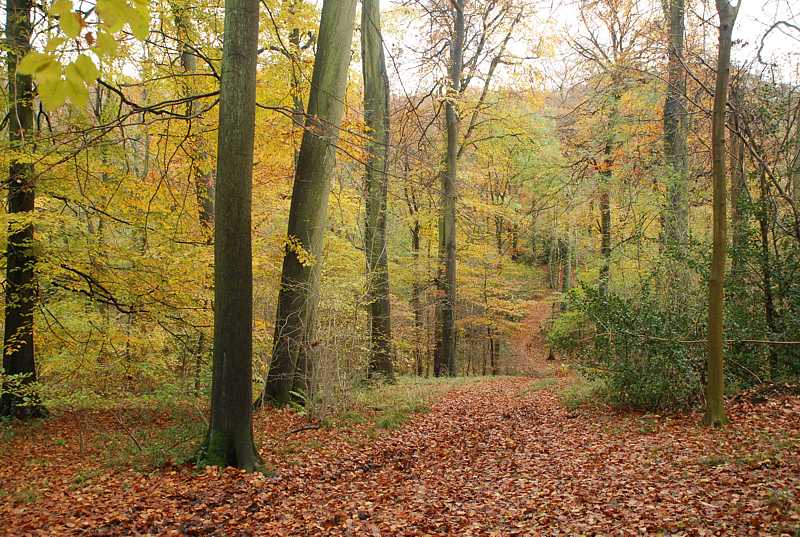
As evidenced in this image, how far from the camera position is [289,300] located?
8281 mm

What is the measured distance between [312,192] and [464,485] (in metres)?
5.18

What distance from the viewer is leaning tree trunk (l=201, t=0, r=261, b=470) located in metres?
5.32

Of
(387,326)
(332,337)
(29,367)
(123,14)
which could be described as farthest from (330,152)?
(123,14)

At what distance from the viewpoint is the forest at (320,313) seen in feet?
15.1

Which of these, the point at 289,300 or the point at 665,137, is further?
the point at 665,137

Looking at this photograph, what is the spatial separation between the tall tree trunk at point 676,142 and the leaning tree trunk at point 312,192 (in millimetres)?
5401

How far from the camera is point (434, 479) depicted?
5723 mm

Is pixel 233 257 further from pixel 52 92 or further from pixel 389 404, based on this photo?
pixel 389 404

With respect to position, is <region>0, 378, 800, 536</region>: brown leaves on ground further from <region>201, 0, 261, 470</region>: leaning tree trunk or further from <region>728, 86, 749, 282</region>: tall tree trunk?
<region>728, 86, 749, 282</region>: tall tree trunk

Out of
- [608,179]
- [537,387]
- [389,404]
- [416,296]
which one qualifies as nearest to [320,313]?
[389,404]

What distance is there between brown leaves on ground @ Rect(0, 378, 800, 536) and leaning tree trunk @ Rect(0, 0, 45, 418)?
72.5 inches

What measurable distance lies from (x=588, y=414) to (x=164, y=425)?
262 inches

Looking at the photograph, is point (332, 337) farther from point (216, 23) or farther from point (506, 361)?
point (506, 361)

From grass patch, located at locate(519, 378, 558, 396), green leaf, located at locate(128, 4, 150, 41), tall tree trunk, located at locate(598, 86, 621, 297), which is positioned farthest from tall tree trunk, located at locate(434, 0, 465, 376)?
green leaf, located at locate(128, 4, 150, 41)
